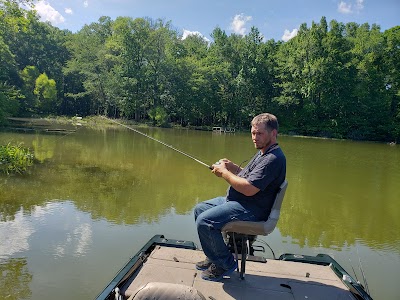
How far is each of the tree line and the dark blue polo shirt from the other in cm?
4194

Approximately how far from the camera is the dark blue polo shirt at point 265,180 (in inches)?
134

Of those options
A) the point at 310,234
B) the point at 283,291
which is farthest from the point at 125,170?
the point at 283,291

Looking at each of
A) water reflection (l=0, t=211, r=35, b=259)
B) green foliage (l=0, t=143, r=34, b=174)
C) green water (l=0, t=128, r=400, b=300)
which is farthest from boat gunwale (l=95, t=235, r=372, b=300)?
green foliage (l=0, t=143, r=34, b=174)

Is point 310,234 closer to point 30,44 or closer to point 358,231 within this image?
point 358,231

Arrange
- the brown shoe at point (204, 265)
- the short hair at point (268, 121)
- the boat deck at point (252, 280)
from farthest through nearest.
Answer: the brown shoe at point (204, 265) → the short hair at point (268, 121) → the boat deck at point (252, 280)

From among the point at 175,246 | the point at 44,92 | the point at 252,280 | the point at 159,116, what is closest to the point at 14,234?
the point at 175,246

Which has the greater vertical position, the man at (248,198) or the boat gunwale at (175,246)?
the man at (248,198)

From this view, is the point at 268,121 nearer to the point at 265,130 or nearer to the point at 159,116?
the point at 265,130

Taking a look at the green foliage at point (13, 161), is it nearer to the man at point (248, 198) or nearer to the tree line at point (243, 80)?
the man at point (248, 198)

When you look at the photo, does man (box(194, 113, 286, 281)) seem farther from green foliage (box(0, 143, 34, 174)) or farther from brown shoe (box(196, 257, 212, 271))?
green foliage (box(0, 143, 34, 174))

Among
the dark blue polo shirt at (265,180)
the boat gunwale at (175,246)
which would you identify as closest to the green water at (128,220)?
the boat gunwale at (175,246)

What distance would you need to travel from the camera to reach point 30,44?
54.8 meters

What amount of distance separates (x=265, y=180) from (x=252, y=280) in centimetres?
99

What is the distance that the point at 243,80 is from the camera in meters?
47.2
